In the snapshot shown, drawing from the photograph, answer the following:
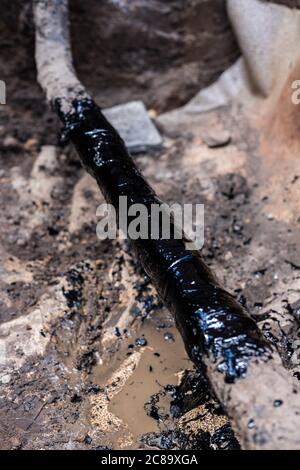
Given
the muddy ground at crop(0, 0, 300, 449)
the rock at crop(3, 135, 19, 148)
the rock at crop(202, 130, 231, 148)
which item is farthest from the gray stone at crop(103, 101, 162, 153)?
the rock at crop(3, 135, 19, 148)

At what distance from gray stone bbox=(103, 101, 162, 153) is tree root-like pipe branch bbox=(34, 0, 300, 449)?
534mm

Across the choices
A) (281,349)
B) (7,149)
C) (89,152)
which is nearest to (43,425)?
(281,349)

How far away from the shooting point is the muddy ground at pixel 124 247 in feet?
6.95

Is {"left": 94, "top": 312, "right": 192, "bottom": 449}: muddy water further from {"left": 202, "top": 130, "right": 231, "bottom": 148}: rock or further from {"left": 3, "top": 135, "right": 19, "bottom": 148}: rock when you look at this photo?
{"left": 3, "top": 135, "right": 19, "bottom": 148}: rock

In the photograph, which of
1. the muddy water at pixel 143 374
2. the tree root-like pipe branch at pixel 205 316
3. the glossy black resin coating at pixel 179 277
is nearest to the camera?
the tree root-like pipe branch at pixel 205 316

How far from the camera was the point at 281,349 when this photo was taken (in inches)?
88.4

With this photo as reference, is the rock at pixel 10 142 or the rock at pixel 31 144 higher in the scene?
the rock at pixel 10 142

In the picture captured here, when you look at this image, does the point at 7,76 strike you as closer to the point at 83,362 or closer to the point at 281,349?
the point at 83,362

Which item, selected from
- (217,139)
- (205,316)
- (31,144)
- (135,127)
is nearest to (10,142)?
(31,144)

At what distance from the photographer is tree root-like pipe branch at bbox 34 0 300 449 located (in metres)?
1.68

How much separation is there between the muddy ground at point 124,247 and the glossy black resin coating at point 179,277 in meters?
0.31

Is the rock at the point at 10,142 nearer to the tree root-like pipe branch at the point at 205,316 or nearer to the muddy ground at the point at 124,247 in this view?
the muddy ground at the point at 124,247

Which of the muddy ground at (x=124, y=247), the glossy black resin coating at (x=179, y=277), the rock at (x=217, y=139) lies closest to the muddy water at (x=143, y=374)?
the muddy ground at (x=124, y=247)
